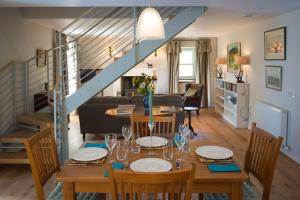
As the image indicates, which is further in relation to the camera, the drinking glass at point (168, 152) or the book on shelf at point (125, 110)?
the book on shelf at point (125, 110)

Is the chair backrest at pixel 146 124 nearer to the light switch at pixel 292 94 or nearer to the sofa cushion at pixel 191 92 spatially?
the light switch at pixel 292 94

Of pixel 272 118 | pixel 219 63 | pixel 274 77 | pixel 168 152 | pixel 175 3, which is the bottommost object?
pixel 272 118

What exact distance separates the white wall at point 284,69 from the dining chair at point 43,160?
359cm

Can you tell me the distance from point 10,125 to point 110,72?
1990 millimetres

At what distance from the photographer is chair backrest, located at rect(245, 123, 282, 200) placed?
2.18m

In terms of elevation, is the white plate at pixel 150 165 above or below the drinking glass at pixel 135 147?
below

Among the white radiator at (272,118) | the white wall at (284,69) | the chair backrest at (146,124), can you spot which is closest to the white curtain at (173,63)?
the white wall at (284,69)

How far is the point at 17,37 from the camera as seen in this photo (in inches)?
215

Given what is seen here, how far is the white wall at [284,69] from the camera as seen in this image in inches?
188

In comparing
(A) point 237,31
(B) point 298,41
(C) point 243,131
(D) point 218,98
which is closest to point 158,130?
(B) point 298,41

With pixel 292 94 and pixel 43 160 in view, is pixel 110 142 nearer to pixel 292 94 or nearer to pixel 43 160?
pixel 43 160

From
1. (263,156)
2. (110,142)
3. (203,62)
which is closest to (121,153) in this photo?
(110,142)

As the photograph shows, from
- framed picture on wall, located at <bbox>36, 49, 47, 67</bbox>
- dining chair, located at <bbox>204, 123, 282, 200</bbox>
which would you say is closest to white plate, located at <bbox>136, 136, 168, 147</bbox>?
dining chair, located at <bbox>204, 123, 282, 200</bbox>

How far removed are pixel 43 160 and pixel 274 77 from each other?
14.5ft
